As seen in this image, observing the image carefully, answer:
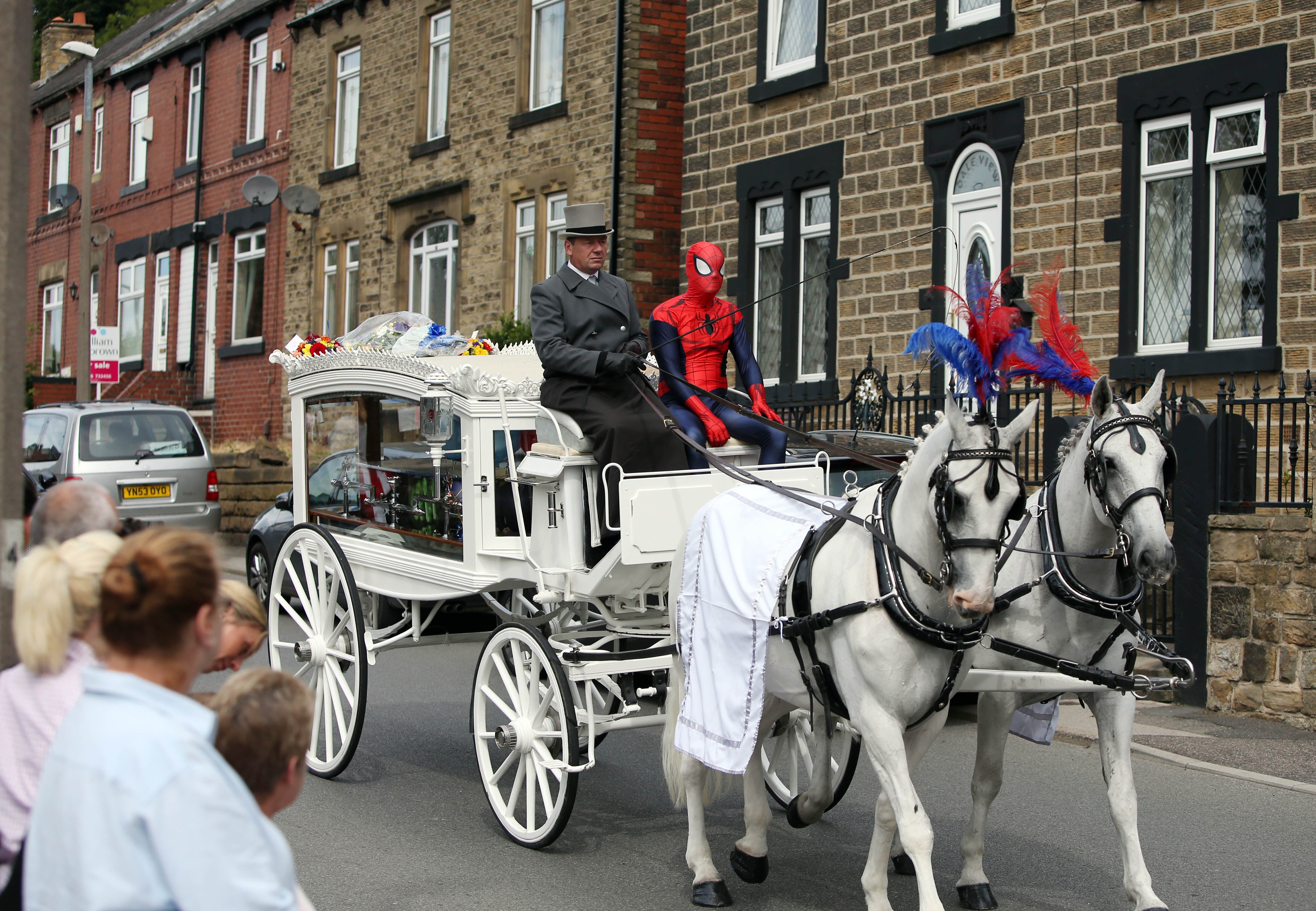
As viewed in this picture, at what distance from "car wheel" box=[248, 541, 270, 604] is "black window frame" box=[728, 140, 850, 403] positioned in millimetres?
6113

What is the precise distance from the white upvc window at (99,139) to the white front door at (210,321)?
703 centimetres

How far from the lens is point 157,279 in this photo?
3112cm

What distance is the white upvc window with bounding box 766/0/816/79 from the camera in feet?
53.1

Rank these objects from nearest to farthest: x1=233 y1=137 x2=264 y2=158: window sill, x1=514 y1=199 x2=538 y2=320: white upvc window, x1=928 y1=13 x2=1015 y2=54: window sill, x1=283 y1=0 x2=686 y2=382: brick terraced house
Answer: x1=928 y1=13 x2=1015 y2=54: window sill < x1=283 y1=0 x2=686 y2=382: brick terraced house < x1=514 y1=199 x2=538 y2=320: white upvc window < x1=233 y1=137 x2=264 y2=158: window sill

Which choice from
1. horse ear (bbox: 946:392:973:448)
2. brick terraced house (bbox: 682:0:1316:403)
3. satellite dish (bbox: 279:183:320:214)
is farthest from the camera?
satellite dish (bbox: 279:183:320:214)

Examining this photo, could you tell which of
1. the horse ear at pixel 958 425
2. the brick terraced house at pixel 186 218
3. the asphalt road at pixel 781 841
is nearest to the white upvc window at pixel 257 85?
the brick terraced house at pixel 186 218

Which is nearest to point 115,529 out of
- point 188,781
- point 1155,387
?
point 188,781

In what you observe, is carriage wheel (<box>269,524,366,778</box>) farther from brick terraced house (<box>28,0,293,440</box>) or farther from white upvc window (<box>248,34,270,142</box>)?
white upvc window (<box>248,34,270,142</box>)

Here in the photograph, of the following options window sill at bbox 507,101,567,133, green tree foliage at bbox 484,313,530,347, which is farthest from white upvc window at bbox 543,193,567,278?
green tree foliage at bbox 484,313,530,347

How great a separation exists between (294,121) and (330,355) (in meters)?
19.5

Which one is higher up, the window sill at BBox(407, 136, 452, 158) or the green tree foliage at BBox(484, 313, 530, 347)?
the window sill at BBox(407, 136, 452, 158)

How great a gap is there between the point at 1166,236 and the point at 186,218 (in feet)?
76.0

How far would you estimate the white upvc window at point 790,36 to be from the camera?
16.2 metres

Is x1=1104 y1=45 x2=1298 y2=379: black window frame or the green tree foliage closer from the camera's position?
x1=1104 y1=45 x2=1298 y2=379: black window frame
